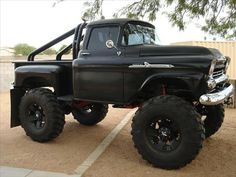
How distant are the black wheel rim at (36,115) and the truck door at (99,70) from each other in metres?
1.09

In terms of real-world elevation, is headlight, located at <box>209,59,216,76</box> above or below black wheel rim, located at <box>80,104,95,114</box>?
above

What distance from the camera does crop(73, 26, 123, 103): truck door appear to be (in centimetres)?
668

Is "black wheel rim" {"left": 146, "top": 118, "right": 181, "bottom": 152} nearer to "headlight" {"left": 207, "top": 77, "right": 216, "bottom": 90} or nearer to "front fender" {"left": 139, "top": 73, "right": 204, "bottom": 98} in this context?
"front fender" {"left": 139, "top": 73, "right": 204, "bottom": 98}

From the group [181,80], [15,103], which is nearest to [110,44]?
[181,80]

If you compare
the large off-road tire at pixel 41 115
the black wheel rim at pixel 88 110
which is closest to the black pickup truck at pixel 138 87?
the large off-road tire at pixel 41 115

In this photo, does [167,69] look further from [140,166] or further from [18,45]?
[18,45]

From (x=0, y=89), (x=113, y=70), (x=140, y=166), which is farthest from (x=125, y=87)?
(x=0, y=89)

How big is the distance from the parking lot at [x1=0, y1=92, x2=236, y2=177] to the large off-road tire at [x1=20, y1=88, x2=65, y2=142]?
209 millimetres

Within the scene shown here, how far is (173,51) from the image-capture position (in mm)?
6219

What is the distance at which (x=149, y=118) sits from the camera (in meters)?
6.16

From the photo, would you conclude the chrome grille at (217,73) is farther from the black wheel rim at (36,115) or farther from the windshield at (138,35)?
the black wheel rim at (36,115)

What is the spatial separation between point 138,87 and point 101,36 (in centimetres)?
136

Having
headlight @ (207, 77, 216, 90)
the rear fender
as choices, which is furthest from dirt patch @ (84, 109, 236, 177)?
the rear fender

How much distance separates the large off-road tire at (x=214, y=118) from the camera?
25.1 feet
